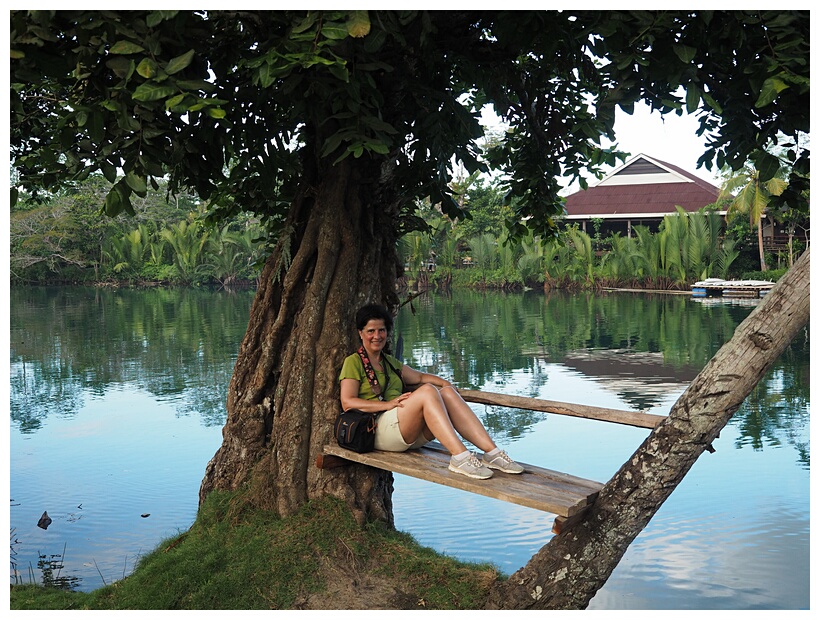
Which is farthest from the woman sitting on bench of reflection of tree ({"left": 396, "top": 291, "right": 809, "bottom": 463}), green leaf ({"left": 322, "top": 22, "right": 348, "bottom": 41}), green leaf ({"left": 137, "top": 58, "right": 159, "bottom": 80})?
reflection of tree ({"left": 396, "top": 291, "right": 809, "bottom": 463})

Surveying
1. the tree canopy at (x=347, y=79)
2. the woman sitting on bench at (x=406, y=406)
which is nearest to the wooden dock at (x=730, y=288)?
the tree canopy at (x=347, y=79)

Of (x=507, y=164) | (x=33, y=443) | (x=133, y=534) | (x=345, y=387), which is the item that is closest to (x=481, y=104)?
(x=507, y=164)

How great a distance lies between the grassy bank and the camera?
4.05 metres

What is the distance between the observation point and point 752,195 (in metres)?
21.1

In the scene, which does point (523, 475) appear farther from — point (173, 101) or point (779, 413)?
point (779, 413)

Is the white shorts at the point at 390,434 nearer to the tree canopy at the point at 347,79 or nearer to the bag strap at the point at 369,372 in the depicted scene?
the bag strap at the point at 369,372

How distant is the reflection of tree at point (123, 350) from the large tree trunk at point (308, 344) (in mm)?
5352

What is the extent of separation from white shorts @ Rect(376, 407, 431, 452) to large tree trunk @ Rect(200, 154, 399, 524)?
1.24 feet

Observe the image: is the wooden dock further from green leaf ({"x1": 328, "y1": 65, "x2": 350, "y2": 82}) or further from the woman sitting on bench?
green leaf ({"x1": 328, "y1": 65, "x2": 350, "y2": 82})

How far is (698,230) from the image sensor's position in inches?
875

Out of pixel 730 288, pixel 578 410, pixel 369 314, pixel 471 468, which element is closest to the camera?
pixel 471 468

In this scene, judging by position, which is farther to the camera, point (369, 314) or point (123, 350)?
point (123, 350)

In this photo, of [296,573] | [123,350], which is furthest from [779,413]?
[123,350]

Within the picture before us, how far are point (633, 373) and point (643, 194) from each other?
47.9 ft
